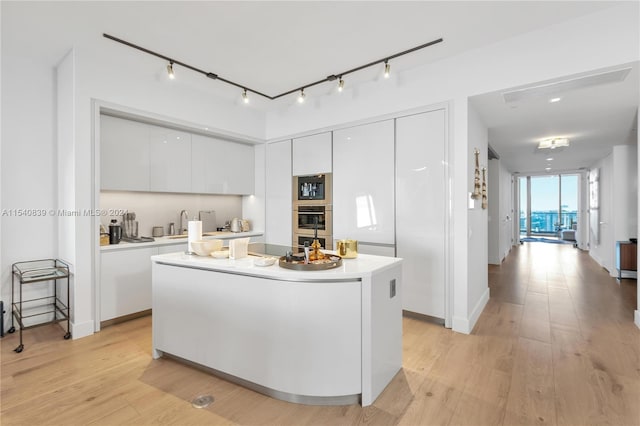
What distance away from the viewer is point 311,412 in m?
1.87

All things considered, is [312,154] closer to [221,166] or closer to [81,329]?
[221,166]

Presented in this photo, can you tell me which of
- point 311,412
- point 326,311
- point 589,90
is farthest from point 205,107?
point 589,90

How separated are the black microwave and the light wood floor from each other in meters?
1.91

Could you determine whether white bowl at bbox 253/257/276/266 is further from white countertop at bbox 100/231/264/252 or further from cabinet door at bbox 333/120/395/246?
white countertop at bbox 100/231/264/252

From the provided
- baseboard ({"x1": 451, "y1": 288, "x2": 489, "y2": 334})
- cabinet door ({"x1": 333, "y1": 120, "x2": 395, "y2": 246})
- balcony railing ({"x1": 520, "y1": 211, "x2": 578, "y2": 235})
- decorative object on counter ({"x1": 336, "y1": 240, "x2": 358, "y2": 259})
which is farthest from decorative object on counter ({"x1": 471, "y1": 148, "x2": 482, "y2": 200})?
balcony railing ({"x1": 520, "y1": 211, "x2": 578, "y2": 235})

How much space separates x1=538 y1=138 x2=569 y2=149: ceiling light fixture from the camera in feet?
16.7

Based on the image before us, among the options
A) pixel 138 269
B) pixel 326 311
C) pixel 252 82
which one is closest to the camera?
pixel 326 311

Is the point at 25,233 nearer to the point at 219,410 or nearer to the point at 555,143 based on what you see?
the point at 219,410

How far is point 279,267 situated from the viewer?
6.58 ft

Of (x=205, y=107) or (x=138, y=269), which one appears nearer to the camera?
(x=138, y=269)

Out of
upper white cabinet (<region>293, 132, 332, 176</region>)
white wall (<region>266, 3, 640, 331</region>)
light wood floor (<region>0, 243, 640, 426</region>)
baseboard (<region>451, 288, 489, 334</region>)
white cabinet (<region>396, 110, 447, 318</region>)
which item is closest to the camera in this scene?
light wood floor (<region>0, 243, 640, 426</region>)

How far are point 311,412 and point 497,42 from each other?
3359 millimetres

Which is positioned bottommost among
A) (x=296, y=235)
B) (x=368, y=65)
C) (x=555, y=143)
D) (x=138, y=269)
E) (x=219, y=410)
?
(x=219, y=410)

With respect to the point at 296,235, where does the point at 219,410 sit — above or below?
below
